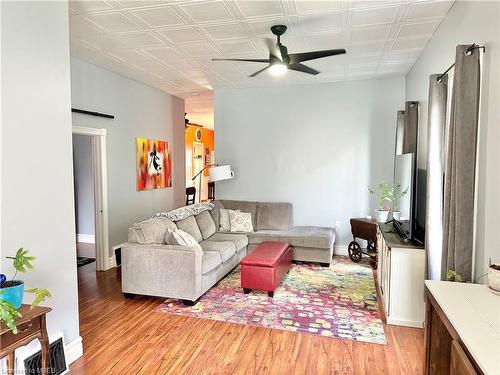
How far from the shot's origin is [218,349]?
2695 mm

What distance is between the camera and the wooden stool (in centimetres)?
170

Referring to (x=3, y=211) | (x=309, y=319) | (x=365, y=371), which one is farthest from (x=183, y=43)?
(x=365, y=371)

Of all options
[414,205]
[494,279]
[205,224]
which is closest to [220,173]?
[205,224]

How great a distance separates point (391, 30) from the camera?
11.0ft

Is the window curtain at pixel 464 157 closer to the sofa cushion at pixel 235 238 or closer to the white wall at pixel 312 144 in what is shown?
the sofa cushion at pixel 235 238

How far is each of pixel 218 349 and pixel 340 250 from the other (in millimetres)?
3368

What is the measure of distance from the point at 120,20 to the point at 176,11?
59cm

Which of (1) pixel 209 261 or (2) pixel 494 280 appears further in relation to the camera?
(1) pixel 209 261

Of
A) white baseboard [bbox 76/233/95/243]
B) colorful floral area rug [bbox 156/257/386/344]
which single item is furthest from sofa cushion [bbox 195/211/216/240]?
white baseboard [bbox 76/233/95/243]

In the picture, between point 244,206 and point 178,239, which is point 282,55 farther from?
point 244,206

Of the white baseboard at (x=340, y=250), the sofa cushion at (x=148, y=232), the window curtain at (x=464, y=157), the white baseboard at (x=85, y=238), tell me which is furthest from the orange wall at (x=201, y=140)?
the window curtain at (x=464, y=157)

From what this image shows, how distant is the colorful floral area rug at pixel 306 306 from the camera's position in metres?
3.04

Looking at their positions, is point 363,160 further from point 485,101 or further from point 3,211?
point 3,211

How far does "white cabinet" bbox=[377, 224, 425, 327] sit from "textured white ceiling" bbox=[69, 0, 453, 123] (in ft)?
6.94
